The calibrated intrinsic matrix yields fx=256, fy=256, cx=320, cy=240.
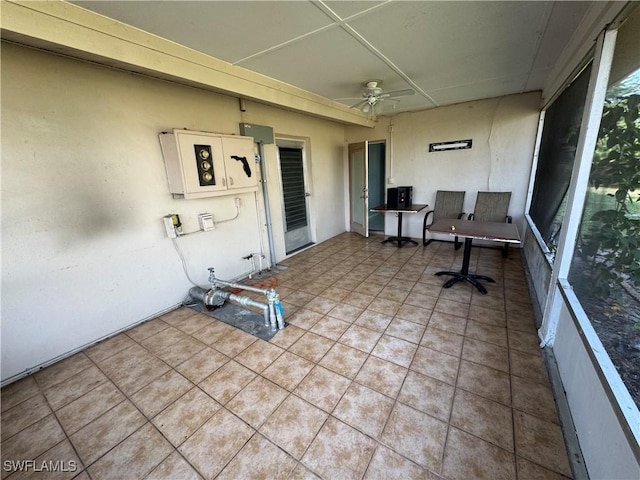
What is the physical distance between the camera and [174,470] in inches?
51.3

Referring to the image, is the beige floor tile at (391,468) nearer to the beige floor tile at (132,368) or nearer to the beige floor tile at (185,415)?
the beige floor tile at (185,415)

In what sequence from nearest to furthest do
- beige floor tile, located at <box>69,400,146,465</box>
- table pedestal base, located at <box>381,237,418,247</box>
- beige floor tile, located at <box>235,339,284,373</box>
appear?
1. beige floor tile, located at <box>69,400,146,465</box>
2. beige floor tile, located at <box>235,339,284,373</box>
3. table pedestal base, located at <box>381,237,418,247</box>

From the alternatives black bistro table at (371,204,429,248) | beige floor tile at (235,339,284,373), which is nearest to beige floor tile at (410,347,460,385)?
beige floor tile at (235,339,284,373)

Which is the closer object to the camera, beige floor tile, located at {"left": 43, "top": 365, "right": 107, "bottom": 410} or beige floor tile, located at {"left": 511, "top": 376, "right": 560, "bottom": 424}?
beige floor tile, located at {"left": 511, "top": 376, "right": 560, "bottom": 424}

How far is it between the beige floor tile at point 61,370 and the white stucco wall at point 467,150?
5.05 meters

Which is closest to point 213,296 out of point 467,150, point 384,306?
point 384,306

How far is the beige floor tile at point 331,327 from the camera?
229 centimetres

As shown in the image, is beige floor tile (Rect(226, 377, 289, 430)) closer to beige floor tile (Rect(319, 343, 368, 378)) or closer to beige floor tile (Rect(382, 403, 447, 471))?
beige floor tile (Rect(319, 343, 368, 378))

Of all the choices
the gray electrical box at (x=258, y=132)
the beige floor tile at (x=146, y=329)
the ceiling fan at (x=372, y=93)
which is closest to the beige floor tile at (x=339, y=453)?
the beige floor tile at (x=146, y=329)

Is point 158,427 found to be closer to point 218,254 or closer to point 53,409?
point 53,409

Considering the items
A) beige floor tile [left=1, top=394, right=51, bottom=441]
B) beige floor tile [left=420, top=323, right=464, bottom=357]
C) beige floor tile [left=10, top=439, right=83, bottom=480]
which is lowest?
beige floor tile [left=10, top=439, right=83, bottom=480]

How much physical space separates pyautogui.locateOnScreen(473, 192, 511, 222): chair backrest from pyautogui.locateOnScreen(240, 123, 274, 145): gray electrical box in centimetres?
351

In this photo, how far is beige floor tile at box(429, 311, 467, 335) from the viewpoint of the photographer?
229cm

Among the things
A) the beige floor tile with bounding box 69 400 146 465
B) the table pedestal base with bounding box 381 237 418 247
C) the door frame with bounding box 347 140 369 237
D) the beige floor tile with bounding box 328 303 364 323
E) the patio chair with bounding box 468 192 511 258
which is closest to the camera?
the beige floor tile with bounding box 69 400 146 465
